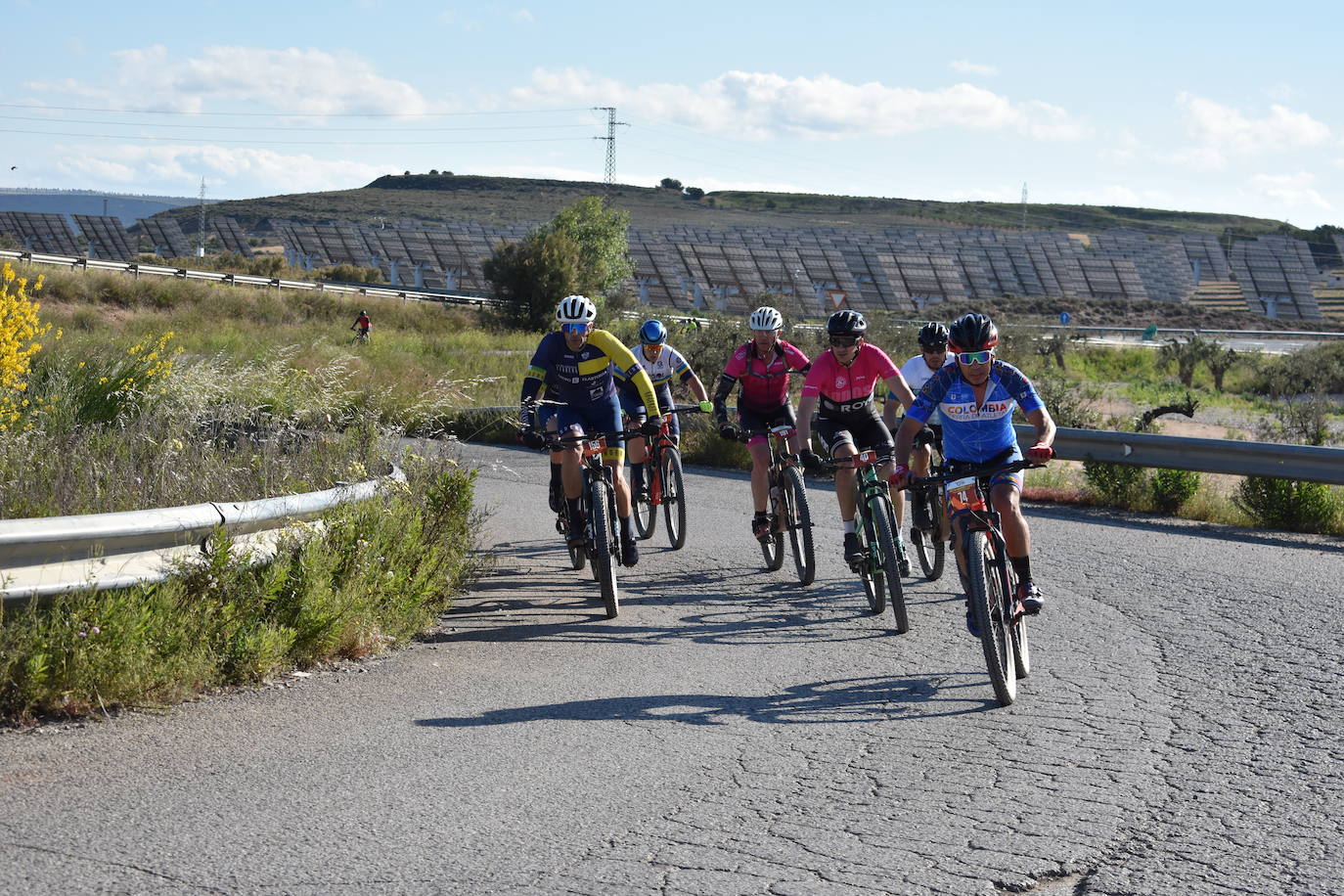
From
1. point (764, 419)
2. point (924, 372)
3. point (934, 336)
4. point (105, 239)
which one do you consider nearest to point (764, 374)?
point (764, 419)

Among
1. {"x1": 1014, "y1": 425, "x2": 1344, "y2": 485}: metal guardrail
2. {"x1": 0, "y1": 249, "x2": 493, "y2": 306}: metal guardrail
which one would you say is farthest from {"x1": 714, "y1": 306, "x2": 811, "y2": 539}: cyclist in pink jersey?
{"x1": 0, "y1": 249, "x2": 493, "y2": 306}: metal guardrail

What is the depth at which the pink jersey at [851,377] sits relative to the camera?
9.68 meters

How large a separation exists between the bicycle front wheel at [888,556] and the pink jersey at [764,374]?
2.28 m

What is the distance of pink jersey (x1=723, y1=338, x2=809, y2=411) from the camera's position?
35.4ft

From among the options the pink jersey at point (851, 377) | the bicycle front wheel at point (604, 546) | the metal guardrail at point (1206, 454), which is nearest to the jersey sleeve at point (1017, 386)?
the pink jersey at point (851, 377)

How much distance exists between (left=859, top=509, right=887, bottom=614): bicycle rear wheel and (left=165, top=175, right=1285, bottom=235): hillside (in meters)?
134

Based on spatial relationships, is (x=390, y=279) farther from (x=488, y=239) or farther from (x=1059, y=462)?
(x=1059, y=462)

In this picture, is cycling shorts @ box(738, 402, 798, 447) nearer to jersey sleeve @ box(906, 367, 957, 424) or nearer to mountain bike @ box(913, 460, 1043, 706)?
jersey sleeve @ box(906, 367, 957, 424)

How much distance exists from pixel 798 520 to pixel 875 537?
1315 millimetres

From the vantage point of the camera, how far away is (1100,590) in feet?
31.8

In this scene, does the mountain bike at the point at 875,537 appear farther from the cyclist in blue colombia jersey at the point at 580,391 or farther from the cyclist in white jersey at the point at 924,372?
the cyclist in blue colombia jersey at the point at 580,391

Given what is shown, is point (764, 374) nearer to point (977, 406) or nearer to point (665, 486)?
point (665, 486)

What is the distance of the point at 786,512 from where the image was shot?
1020cm

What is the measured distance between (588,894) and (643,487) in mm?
7645
